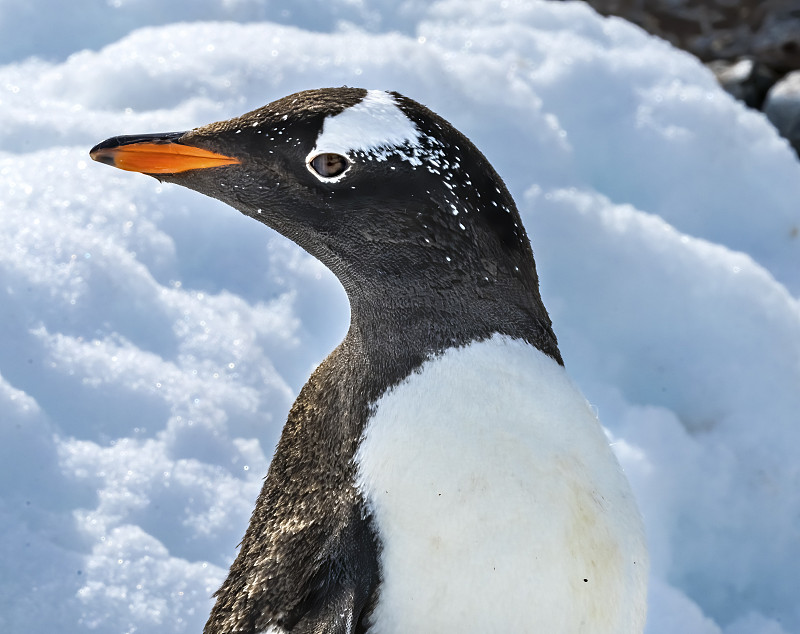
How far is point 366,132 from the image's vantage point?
1.79 m

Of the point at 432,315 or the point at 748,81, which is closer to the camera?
the point at 432,315

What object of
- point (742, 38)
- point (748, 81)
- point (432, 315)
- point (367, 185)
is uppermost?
point (367, 185)

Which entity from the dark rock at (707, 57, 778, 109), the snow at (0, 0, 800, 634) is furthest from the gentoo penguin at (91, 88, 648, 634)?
the dark rock at (707, 57, 778, 109)

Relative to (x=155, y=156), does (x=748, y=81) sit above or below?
below

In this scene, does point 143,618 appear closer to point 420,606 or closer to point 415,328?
point 420,606

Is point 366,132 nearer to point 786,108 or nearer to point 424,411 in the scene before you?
point 424,411

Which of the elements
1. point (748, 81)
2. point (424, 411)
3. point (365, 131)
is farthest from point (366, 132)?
point (748, 81)

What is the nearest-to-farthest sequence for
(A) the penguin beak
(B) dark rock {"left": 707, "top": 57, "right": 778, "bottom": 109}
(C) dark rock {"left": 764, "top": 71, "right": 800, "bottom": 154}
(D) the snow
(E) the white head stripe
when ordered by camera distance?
(E) the white head stripe → (A) the penguin beak → (D) the snow → (C) dark rock {"left": 764, "top": 71, "right": 800, "bottom": 154} → (B) dark rock {"left": 707, "top": 57, "right": 778, "bottom": 109}

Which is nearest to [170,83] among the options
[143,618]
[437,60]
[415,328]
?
[437,60]

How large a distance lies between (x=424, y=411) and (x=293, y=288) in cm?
164

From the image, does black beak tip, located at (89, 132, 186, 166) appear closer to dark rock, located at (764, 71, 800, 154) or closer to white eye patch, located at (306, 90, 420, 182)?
white eye patch, located at (306, 90, 420, 182)

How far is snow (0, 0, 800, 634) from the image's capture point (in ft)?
8.87

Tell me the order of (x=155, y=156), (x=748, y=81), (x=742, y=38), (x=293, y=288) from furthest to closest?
(x=742, y=38)
(x=748, y=81)
(x=293, y=288)
(x=155, y=156)

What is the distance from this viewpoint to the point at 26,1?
4125mm
